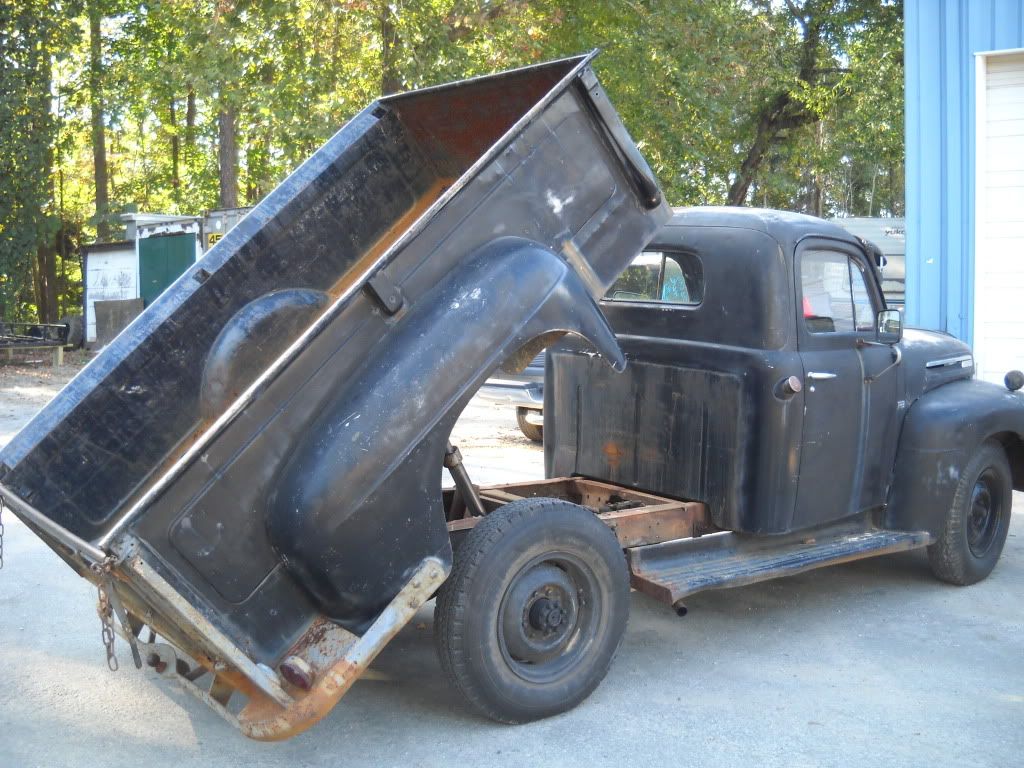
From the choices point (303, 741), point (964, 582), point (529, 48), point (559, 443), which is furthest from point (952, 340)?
point (529, 48)

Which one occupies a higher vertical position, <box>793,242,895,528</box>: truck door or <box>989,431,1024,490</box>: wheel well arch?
<box>793,242,895,528</box>: truck door

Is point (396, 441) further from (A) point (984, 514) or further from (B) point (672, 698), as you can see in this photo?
(A) point (984, 514)

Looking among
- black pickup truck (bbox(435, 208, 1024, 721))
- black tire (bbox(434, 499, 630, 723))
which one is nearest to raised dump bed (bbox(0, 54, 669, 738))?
black tire (bbox(434, 499, 630, 723))

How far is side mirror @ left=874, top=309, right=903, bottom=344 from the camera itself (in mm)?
5758

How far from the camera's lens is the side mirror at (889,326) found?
5758 millimetres

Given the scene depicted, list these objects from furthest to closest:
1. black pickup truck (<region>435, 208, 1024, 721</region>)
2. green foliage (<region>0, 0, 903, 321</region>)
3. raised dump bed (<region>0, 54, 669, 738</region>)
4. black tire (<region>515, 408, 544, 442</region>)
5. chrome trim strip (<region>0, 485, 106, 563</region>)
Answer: green foliage (<region>0, 0, 903, 321</region>), black tire (<region>515, 408, 544, 442</region>), black pickup truck (<region>435, 208, 1024, 721</region>), raised dump bed (<region>0, 54, 669, 738</region>), chrome trim strip (<region>0, 485, 106, 563</region>)

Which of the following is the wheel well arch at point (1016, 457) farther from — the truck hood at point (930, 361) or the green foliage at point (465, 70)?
the green foliage at point (465, 70)

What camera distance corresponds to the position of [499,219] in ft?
13.8

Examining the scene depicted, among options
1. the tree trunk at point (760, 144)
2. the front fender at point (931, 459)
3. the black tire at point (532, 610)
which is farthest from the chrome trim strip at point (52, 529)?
the tree trunk at point (760, 144)

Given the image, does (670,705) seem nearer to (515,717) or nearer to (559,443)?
(515,717)

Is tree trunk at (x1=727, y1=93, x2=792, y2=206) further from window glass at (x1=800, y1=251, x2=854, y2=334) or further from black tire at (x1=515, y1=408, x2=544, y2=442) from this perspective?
window glass at (x1=800, y1=251, x2=854, y2=334)

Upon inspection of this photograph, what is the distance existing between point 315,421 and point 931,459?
377cm

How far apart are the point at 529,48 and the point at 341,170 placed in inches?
517

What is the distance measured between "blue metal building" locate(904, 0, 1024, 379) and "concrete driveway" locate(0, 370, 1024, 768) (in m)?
4.80
